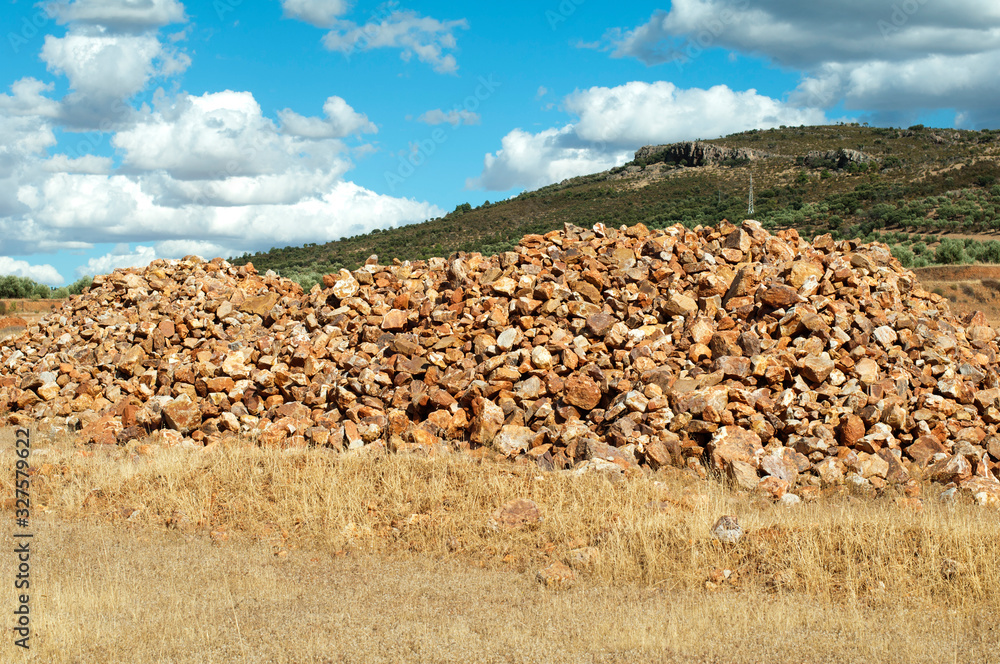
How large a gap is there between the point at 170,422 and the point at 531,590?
7.27 meters

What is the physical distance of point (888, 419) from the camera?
28.9 feet

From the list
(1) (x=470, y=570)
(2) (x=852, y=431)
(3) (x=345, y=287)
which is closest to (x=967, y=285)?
(2) (x=852, y=431)

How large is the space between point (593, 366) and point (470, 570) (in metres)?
4.21

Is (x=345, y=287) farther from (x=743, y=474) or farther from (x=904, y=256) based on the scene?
(x=904, y=256)

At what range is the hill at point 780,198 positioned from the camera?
39844mm

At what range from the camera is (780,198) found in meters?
53.2

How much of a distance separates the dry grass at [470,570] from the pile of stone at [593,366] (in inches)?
34.4

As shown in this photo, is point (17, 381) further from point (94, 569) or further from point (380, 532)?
point (380, 532)

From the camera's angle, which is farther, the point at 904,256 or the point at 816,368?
the point at 904,256

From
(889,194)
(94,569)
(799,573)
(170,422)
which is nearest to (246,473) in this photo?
(94,569)

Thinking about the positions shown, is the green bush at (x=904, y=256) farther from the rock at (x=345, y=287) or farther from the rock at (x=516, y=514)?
the rock at (x=516, y=514)

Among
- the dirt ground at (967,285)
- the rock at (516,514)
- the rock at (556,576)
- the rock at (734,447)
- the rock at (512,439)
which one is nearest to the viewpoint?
the rock at (556,576)

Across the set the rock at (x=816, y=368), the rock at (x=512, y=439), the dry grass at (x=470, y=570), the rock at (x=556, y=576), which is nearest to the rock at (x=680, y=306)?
the rock at (x=816, y=368)

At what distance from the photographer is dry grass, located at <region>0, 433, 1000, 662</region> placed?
477 centimetres
